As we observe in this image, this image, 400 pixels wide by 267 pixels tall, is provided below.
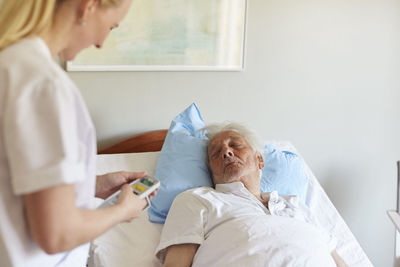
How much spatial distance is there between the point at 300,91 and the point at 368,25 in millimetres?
509

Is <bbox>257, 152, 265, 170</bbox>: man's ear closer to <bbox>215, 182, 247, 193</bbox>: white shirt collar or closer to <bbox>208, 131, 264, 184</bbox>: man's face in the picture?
<bbox>208, 131, 264, 184</bbox>: man's face

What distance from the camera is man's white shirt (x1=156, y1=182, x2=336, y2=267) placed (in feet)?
4.50

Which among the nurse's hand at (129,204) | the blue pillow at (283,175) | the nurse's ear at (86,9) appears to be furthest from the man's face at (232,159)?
the nurse's ear at (86,9)

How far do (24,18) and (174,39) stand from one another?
1.39 metres

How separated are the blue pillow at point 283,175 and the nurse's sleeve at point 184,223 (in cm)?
42

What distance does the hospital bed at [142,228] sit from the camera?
157 cm

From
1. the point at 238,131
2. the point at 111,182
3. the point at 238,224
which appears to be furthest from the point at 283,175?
the point at 111,182

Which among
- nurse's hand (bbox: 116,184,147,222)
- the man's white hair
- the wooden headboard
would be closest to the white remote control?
nurse's hand (bbox: 116,184,147,222)

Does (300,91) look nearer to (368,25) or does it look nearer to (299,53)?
(299,53)

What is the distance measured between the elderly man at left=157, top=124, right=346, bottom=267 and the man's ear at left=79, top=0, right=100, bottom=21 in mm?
863

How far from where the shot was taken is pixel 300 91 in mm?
→ 2416

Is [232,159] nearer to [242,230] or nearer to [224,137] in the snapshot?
[224,137]

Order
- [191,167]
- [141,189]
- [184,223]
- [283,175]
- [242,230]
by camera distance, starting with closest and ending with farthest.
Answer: [141,189] → [242,230] → [184,223] → [191,167] → [283,175]

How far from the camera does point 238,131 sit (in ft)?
6.27
